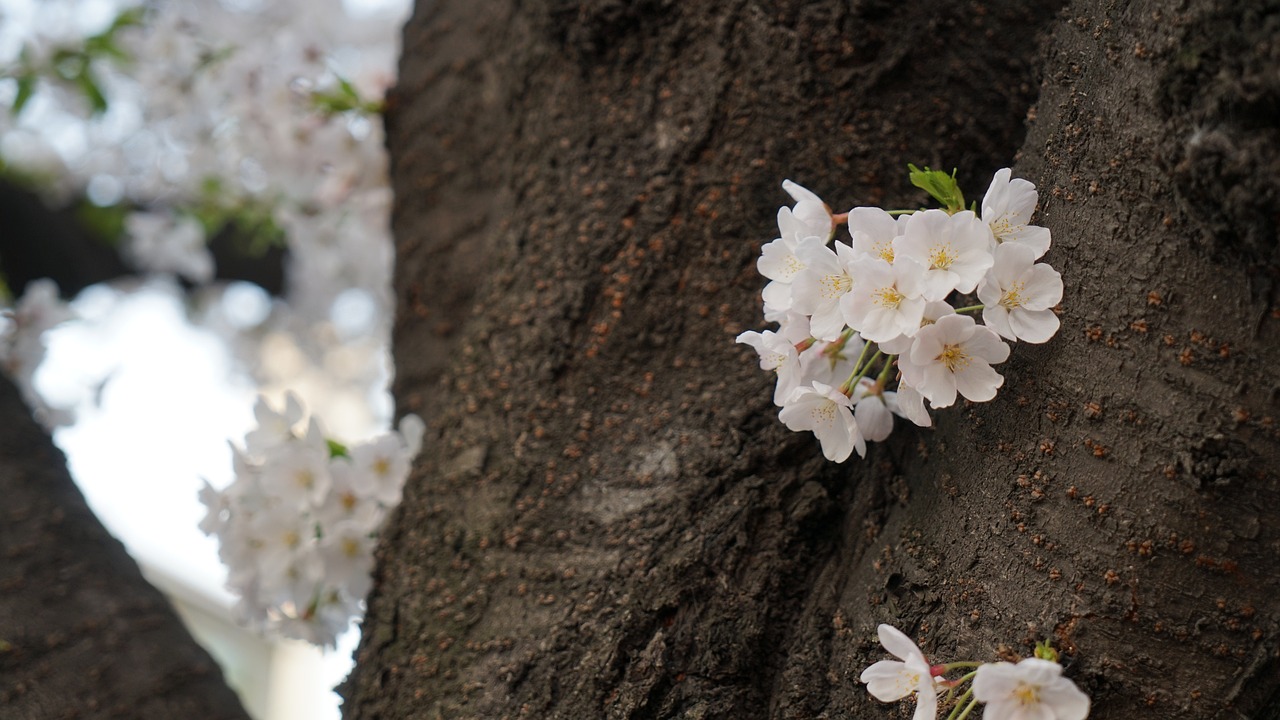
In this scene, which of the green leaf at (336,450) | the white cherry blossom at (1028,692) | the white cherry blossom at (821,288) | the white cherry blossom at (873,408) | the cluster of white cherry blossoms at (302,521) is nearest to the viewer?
the white cherry blossom at (1028,692)

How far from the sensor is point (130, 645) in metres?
1.30

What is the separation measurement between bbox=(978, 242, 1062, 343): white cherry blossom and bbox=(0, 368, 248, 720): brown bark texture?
1076 mm

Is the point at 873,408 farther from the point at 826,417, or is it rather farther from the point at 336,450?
the point at 336,450

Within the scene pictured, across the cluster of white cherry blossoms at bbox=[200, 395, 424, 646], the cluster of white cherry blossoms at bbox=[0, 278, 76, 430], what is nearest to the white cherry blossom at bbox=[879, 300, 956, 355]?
the cluster of white cherry blossoms at bbox=[200, 395, 424, 646]

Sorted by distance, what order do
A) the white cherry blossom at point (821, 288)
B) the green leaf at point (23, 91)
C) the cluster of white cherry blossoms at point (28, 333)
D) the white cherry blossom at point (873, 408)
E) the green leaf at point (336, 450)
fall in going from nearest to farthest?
the white cherry blossom at point (821, 288)
the white cherry blossom at point (873, 408)
the green leaf at point (336, 450)
the cluster of white cherry blossoms at point (28, 333)
the green leaf at point (23, 91)

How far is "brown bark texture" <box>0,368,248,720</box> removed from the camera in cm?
122

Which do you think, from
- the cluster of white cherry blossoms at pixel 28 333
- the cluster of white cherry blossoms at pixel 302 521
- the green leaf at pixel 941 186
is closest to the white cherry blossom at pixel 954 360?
the green leaf at pixel 941 186

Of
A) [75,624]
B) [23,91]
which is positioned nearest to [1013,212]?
[75,624]

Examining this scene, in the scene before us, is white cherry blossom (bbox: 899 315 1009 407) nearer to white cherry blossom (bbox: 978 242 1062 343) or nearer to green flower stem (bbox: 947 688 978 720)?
white cherry blossom (bbox: 978 242 1062 343)

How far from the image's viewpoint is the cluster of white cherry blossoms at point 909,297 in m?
0.70

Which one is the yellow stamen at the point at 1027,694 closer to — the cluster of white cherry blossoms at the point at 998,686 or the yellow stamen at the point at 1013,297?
the cluster of white cherry blossoms at the point at 998,686

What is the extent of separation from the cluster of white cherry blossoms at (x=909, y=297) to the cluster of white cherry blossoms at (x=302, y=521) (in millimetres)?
622

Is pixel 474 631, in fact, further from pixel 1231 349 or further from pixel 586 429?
pixel 1231 349

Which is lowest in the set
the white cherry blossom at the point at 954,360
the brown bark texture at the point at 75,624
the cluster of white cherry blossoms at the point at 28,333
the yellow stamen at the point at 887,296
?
the cluster of white cherry blossoms at the point at 28,333
